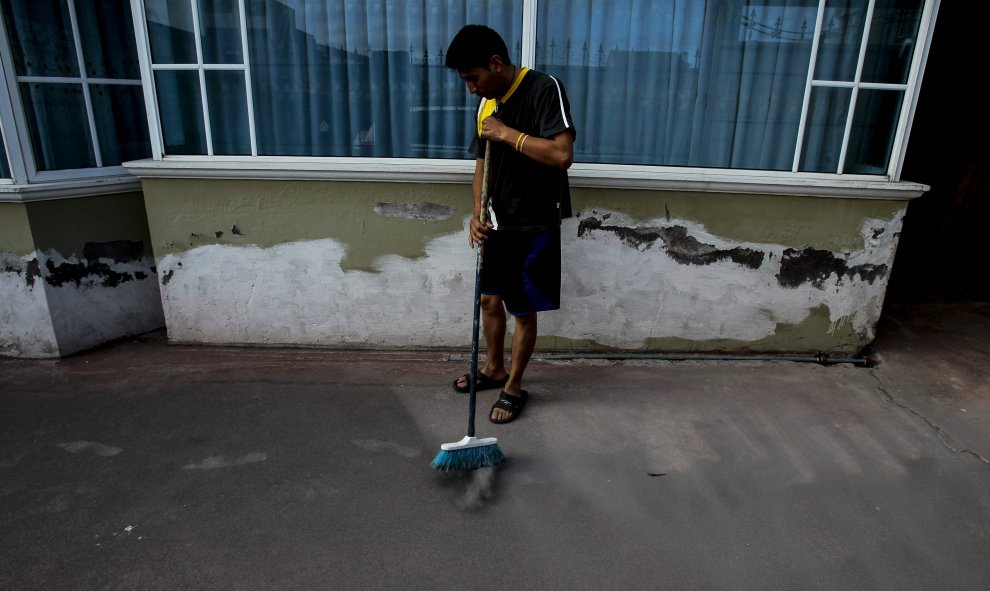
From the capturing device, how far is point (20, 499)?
2.48 metres

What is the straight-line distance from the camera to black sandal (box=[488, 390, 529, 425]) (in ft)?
10.2

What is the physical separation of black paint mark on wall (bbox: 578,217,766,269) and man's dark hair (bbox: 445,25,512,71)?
130cm

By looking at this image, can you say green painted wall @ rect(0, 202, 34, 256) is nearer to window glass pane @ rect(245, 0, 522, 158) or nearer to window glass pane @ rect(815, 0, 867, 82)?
window glass pane @ rect(245, 0, 522, 158)

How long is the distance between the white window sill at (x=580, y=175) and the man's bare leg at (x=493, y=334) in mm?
822

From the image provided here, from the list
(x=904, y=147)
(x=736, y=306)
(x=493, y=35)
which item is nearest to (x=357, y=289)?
(x=493, y=35)

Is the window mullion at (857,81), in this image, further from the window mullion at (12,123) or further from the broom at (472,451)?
the window mullion at (12,123)

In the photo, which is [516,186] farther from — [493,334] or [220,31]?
[220,31]

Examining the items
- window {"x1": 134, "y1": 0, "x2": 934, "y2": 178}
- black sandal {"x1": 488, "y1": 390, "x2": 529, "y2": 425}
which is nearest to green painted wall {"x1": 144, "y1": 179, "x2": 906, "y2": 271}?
window {"x1": 134, "y1": 0, "x2": 934, "y2": 178}

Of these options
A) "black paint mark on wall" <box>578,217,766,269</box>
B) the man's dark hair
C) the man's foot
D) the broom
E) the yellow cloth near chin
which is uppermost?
the man's dark hair

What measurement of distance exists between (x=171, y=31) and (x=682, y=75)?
3093 millimetres

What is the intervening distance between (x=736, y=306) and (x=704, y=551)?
6.27ft

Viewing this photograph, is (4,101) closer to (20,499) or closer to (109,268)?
(109,268)

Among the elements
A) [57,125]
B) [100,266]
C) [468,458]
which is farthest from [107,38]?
[468,458]

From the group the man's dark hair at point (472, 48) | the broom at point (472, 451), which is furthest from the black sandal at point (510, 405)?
the man's dark hair at point (472, 48)
